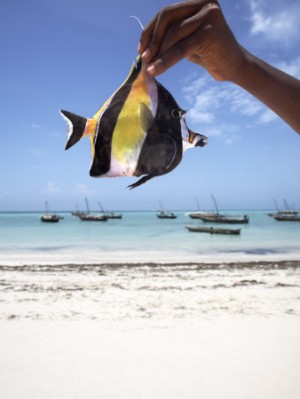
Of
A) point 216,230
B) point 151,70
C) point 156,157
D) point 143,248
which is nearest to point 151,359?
point 156,157

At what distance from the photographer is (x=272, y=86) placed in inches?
43.3

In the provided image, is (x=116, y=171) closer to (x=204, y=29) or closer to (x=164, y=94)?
→ (x=164, y=94)

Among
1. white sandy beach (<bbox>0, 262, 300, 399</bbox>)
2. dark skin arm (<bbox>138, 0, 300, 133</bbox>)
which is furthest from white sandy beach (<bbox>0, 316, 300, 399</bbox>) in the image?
dark skin arm (<bbox>138, 0, 300, 133</bbox>)

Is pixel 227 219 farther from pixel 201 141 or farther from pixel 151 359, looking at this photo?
pixel 201 141

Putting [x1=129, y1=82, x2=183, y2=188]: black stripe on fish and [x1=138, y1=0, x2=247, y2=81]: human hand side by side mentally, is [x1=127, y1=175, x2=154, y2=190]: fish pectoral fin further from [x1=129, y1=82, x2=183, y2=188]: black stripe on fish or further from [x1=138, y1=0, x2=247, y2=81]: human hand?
[x1=138, y1=0, x2=247, y2=81]: human hand

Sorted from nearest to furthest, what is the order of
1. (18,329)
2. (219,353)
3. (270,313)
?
(219,353)
(18,329)
(270,313)

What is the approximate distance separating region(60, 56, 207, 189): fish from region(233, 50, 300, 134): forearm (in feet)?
1.33

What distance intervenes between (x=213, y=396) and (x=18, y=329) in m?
3.66

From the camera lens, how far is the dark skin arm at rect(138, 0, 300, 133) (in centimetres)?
79

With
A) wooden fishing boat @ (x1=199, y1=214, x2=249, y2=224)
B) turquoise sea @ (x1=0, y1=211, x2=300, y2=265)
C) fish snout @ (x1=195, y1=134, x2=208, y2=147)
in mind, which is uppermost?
fish snout @ (x1=195, y1=134, x2=208, y2=147)

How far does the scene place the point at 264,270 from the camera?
13125 mm

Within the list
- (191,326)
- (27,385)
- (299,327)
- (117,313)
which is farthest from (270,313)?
(27,385)

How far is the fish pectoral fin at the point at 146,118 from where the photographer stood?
77 cm

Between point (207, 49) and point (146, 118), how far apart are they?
0.30 metres
